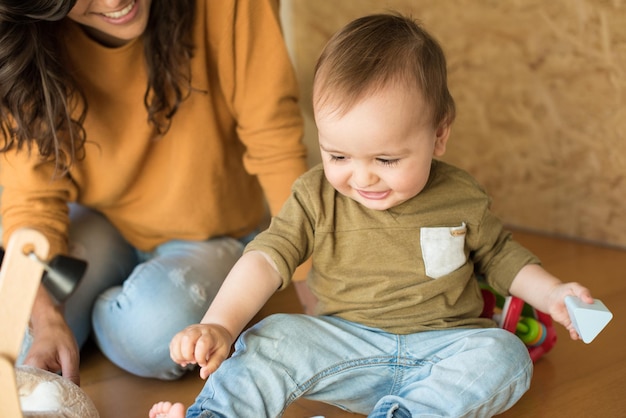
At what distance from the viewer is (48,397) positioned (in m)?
0.83

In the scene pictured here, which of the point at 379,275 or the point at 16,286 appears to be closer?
the point at 16,286

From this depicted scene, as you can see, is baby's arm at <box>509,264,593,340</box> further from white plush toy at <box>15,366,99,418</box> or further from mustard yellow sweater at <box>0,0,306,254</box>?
white plush toy at <box>15,366,99,418</box>

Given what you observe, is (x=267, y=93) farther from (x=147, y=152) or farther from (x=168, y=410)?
(x=168, y=410)

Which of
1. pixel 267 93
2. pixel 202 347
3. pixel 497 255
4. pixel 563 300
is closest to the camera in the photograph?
pixel 202 347

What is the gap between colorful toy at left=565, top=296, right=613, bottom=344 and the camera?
88 centimetres

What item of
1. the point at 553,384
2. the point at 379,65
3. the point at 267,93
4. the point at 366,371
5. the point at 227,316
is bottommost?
the point at 553,384

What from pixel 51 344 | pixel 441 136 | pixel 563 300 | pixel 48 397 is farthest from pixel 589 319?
pixel 51 344

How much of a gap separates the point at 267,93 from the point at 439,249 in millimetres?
437

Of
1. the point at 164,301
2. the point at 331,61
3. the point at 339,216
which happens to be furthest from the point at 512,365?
A: the point at 164,301

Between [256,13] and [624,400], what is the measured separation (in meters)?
0.81

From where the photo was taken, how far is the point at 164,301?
3.94 ft

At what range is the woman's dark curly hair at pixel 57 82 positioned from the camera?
3.50 ft

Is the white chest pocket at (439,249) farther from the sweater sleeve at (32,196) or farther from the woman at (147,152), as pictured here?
the sweater sleeve at (32,196)

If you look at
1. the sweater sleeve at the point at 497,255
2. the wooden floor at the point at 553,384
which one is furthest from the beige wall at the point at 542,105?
the sweater sleeve at the point at 497,255
